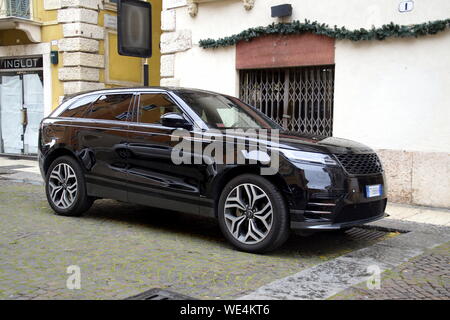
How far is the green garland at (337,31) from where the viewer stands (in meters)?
8.09

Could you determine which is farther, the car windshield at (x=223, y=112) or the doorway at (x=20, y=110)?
the doorway at (x=20, y=110)

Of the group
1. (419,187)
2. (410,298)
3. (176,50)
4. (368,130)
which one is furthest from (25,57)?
(410,298)

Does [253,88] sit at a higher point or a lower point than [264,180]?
higher

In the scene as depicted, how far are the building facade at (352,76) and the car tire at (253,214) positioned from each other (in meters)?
4.09

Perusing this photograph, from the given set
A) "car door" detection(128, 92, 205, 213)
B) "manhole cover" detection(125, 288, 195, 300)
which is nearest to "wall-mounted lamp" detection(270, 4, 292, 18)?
"car door" detection(128, 92, 205, 213)

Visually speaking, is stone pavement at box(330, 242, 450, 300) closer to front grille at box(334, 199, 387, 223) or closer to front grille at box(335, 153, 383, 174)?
front grille at box(334, 199, 387, 223)

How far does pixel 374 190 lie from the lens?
548cm

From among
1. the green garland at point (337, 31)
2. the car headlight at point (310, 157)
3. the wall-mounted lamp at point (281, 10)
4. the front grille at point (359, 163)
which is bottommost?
the front grille at point (359, 163)

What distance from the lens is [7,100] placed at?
15.4 m

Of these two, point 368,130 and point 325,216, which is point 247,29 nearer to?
point 368,130

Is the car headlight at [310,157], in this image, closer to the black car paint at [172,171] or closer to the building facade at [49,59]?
the black car paint at [172,171]

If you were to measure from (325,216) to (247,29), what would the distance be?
240 inches

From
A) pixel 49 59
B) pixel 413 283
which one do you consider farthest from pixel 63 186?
pixel 49 59

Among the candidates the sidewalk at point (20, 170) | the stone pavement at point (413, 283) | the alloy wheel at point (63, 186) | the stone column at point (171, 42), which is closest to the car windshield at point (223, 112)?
the alloy wheel at point (63, 186)
